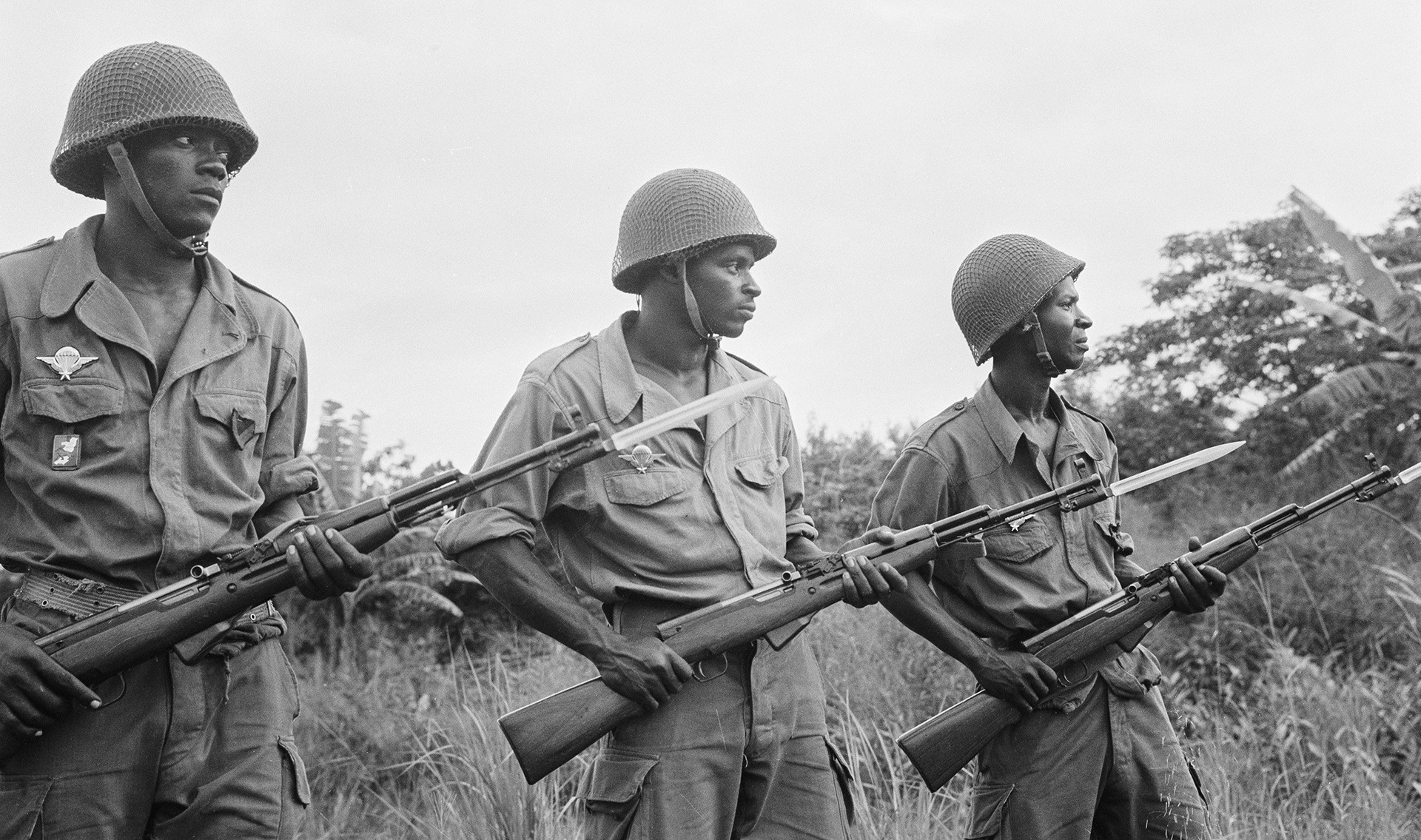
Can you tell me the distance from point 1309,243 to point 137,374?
1998 cm

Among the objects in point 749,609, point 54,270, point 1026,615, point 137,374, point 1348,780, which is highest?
point 54,270

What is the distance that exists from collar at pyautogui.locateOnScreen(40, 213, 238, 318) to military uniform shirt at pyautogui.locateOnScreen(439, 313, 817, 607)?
3.19 ft

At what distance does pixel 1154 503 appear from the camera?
66.3 ft

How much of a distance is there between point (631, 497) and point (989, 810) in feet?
5.91

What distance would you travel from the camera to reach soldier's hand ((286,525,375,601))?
379 cm

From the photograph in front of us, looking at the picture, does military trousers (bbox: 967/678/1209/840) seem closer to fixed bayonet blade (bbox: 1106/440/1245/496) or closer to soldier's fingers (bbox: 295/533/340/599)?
fixed bayonet blade (bbox: 1106/440/1245/496)

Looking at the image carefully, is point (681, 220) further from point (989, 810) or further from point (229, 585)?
point (989, 810)

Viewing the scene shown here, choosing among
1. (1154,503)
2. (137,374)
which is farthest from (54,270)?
(1154,503)

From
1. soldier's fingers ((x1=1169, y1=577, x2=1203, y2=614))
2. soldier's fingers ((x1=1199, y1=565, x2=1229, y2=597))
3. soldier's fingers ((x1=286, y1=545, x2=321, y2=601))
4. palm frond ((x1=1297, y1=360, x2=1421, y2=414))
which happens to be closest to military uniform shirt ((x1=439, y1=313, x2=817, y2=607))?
soldier's fingers ((x1=286, y1=545, x2=321, y2=601))

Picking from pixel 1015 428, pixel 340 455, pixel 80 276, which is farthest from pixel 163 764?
pixel 340 455

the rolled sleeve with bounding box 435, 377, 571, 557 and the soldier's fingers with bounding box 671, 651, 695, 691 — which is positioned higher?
the rolled sleeve with bounding box 435, 377, 571, 557

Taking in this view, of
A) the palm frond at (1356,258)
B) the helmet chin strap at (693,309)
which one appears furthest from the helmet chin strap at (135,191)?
the palm frond at (1356,258)

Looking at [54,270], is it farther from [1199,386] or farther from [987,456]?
[1199,386]

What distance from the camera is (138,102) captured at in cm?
404
